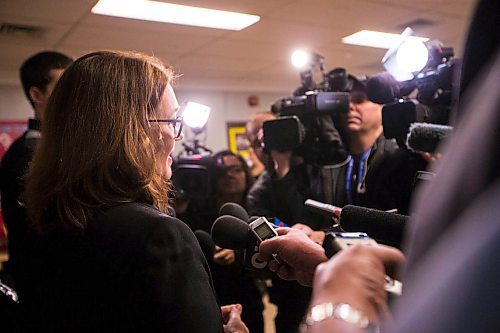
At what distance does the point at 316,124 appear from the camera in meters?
1.88

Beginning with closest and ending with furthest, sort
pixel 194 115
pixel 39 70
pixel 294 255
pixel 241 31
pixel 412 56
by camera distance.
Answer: pixel 294 255
pixel 412 56
pixel 194 115
pixel 39 70
pixel 241 31

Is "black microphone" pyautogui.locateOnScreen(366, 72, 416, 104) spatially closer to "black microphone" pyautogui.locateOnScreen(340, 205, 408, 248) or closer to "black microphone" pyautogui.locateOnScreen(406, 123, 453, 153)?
"black microphone" pyautogui.locateOnScreen(406, 123, 453, 153)

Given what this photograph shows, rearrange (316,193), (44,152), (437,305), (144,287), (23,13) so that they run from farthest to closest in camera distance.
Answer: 1. (23,13)
2. (316,193)
3. (44,152)
4. (144,287)
5. (437,305)

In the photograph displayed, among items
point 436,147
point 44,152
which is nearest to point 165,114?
point 44,152

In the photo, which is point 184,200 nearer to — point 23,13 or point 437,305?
point 23,13

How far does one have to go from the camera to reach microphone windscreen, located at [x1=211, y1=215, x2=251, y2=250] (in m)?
1.03

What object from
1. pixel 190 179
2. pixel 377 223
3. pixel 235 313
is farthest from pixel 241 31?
pixel 377 223

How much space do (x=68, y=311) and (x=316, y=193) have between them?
1258mm

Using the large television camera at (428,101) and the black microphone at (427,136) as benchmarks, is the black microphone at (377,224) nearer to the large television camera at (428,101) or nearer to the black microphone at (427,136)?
the black microphone at (427,136)

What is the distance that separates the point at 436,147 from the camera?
0.81m

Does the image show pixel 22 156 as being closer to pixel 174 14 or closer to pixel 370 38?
pixel 174 14

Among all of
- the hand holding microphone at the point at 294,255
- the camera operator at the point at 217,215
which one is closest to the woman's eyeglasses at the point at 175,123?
the hand holding microphone at the point at 294,255

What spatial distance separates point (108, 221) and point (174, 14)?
8.15 ft

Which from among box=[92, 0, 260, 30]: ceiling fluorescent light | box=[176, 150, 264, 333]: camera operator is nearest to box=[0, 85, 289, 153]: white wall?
box=[92, 0, 260, 30]: ceiling fluorescent light
